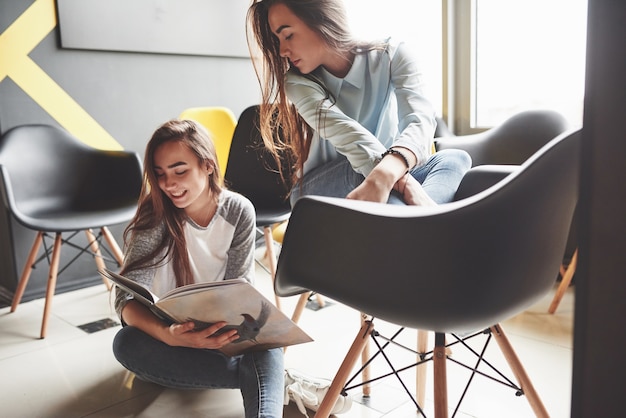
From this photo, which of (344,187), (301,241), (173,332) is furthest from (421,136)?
(173,332)

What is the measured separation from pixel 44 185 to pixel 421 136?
208 cm

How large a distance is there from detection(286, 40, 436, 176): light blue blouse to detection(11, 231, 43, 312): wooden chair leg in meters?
1.53

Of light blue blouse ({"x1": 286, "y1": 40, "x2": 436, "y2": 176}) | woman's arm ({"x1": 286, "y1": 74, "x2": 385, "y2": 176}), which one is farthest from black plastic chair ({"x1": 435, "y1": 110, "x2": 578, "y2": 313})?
woman's arm ({"x1": 286, "y1": 74, "x2": 385, "y2": 176})

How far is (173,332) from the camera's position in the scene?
1292 millimetres

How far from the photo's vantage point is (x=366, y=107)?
1.42 m

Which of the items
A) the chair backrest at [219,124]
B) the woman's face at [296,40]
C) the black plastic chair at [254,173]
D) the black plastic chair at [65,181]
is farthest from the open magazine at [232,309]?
the chair backrest at [219,124]

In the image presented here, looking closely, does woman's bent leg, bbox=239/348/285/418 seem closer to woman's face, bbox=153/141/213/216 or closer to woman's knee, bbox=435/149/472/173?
woman's face, bbox=153/141/213/216

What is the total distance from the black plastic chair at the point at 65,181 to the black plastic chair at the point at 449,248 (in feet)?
5.55

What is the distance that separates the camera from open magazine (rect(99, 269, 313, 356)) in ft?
3.46

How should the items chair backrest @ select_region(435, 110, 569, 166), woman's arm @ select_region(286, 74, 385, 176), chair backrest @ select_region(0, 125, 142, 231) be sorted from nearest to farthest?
woman's arm @ select_region(286, 74, 385, 176) → chair backrest @ select_region(435, 110, 569, 166) → chair backrest @ select_region(0, 125, 142, 231)

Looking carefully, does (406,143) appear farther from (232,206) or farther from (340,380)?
(232,206)

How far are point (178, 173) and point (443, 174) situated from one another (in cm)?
72

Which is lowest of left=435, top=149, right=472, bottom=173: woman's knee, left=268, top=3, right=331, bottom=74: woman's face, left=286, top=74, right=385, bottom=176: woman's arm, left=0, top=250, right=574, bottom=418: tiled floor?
left=0, top=250, right=574, bottom=418: tiled floor

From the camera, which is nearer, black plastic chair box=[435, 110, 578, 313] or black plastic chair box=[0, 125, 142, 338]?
black plastic chair box=[435, 110, 578, 313]
